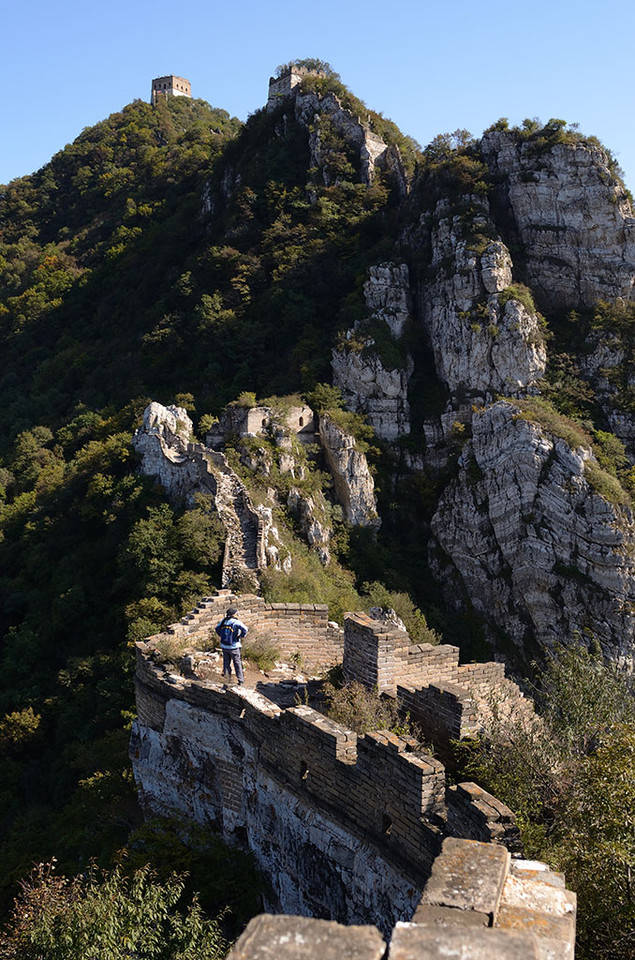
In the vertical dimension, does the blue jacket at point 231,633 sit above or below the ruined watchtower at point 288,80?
below

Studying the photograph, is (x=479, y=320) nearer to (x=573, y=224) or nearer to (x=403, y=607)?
(x=573, y=224)

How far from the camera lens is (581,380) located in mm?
40438

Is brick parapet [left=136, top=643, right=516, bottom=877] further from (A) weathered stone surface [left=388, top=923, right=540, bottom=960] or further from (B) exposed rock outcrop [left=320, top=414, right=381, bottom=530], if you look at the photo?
(B) exposed rock outcrop [left=320, top=414, right=381, bottom=530]

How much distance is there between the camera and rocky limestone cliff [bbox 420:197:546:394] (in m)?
40.0

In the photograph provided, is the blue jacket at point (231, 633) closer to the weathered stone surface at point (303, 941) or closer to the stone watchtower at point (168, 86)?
the weathered stone surface at point (303, 941)

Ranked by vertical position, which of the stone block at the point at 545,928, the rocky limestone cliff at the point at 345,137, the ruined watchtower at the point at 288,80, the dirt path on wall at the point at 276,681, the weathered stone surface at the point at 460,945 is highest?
the ruined watchtower at the point at 288,80

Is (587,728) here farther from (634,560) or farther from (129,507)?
(634,560)

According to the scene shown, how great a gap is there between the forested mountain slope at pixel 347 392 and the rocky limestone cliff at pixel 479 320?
0.40 feet

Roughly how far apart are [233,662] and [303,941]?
807cm

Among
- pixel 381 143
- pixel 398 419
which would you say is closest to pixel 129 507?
pixel 398 419

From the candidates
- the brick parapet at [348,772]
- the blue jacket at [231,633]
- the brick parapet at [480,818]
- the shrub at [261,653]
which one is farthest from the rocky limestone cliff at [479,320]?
the brick parapet at [480,818]

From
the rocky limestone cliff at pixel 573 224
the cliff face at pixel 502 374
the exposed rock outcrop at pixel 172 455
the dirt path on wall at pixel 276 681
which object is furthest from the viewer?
the rocky limestone cliff at pixel 573 224

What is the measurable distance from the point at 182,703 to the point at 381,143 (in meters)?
48.7

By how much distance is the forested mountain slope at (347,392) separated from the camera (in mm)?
25266
